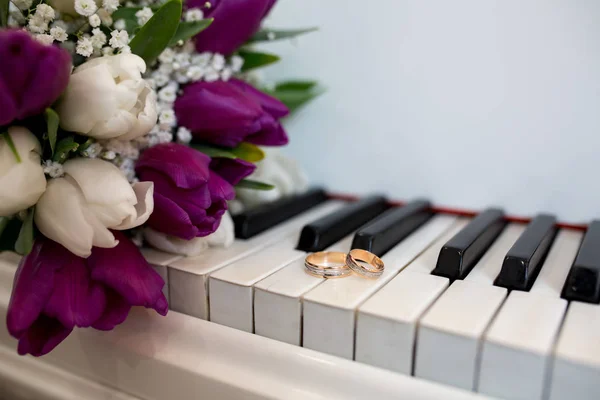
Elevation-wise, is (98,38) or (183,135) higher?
(98,38)

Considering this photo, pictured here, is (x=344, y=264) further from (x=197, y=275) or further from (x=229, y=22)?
(x=229, y=22)

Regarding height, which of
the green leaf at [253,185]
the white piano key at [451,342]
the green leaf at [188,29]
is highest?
the green leaf at [188,29]

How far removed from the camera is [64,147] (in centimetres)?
51

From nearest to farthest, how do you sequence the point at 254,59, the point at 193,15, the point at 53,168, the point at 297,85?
the point at 53,168, the point at 193,15, the point at 254,59, the point at 297,85

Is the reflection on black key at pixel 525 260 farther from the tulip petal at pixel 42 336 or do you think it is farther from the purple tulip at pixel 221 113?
the tulip petal at pixel 42 336

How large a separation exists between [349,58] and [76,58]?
43 cm

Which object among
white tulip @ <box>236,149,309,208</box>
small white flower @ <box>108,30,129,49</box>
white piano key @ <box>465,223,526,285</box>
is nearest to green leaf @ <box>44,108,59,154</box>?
small white flower @ <box>108,30,129,49</box>

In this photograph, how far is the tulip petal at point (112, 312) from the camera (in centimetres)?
52

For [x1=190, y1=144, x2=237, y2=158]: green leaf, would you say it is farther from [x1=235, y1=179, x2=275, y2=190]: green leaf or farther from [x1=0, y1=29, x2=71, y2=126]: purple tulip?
[x1=0, y1=29, x2=71, y2=126]: purple tulip

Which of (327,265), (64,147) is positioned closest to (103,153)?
(64,147)

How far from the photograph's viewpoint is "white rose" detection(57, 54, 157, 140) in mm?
483

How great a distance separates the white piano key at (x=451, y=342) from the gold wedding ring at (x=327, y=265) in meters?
0.11

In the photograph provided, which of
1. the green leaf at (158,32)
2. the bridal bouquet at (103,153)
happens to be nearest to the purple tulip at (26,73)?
the bridal bouquet at (103,153)

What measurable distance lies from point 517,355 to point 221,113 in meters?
0.40
